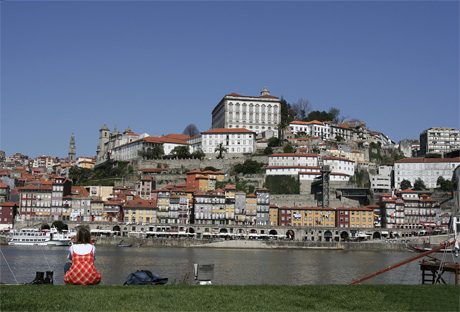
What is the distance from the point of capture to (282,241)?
6669 centimetres

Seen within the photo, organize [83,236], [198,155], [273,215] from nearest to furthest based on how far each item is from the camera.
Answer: [83,236], [273,215], [198,155]

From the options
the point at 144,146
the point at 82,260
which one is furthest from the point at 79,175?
the point at 82,260

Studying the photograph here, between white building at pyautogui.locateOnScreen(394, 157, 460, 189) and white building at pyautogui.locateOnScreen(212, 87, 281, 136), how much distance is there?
24.9m

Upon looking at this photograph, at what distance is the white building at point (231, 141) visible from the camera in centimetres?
9762

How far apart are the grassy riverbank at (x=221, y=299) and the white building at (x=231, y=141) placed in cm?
8517

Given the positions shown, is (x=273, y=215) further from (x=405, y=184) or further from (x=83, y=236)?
(x=83, y=236)

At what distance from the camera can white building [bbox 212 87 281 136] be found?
351 ft

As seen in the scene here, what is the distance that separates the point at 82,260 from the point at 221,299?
2.61 meters

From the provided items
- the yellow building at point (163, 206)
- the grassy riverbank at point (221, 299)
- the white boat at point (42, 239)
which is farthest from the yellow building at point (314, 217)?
the grassy riverbank at point (221, 299)

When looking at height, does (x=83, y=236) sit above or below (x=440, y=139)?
below

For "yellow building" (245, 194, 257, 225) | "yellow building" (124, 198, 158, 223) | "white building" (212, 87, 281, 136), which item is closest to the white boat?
"yellow building" (124, 198, 158, 223)

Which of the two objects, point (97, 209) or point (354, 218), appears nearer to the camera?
point (354, 218)

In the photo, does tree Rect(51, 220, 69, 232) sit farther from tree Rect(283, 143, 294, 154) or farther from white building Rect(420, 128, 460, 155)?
white building Rect(420, 128, 460, 155)

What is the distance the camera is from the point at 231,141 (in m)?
98.2
